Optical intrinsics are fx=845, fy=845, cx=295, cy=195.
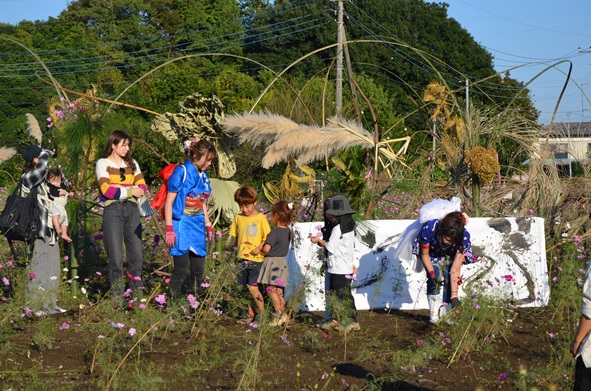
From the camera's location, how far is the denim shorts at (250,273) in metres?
7.68

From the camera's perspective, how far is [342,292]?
287 inches

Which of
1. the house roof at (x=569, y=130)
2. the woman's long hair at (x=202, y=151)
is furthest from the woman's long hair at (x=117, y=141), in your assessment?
the house roof at (x=569, y=130)

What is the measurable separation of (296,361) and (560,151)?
5.69 metres

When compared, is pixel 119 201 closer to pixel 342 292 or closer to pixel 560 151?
pixel 342 292

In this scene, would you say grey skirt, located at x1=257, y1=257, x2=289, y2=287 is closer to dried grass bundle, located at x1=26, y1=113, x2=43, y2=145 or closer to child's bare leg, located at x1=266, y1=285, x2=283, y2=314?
child's bare leg, located at x1=266, y1=285, x2=283, y2=314

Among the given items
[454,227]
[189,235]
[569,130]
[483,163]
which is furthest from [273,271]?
[569,130]

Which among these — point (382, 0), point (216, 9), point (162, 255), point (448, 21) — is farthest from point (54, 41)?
point (162, 255)

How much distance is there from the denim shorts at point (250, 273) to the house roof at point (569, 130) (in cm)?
442

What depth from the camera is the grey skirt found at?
24.9ft

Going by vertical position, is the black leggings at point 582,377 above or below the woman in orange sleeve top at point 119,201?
below

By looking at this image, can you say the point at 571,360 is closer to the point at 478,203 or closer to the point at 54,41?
the point at 478,203

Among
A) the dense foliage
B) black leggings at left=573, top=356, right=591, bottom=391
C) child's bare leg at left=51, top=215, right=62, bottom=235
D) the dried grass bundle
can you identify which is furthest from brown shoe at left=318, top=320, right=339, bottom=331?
the dense foliage

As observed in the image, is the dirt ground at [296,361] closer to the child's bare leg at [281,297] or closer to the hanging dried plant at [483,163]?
the child's bare leg at [281,297]

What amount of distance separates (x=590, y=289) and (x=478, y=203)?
532cm
